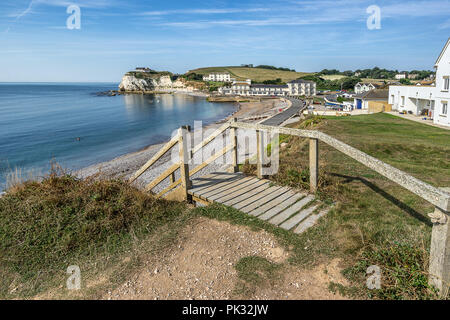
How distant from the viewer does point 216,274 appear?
3725mm

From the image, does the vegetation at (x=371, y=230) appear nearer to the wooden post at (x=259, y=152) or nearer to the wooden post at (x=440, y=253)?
the wooden post at (x=440, y=253)

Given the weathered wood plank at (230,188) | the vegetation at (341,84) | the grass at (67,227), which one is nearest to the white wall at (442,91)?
the weathered wood plank at (230,188)

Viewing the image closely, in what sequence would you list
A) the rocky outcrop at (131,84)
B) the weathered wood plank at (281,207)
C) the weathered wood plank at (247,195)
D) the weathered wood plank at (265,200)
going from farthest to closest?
1. the rocky outcrop at (131,84)
2. the weathered wood plank at (247,195)
3. the weathered wood plank at (265,200)
4. the weathered wood plank at (281,207)

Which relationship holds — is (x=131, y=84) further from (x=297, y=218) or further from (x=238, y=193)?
(x=297, y=218)

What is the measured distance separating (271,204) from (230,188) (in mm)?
1329

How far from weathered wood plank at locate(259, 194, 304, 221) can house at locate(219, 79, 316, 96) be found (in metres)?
123

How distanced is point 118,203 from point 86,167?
73.4 ft

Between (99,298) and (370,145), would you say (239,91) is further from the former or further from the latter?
(99,298)

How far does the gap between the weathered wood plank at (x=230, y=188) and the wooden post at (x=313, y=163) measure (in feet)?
4.90

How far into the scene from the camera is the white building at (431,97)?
24516 mm

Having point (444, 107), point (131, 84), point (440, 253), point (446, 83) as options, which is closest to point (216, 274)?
point (440, 253)

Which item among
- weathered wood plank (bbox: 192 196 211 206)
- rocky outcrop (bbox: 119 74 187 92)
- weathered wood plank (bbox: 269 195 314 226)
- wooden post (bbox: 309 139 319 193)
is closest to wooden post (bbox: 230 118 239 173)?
weathered wood plank (bbox: 192 196 211 206)

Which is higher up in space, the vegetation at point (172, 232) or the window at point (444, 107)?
the window at point (444, 107)
